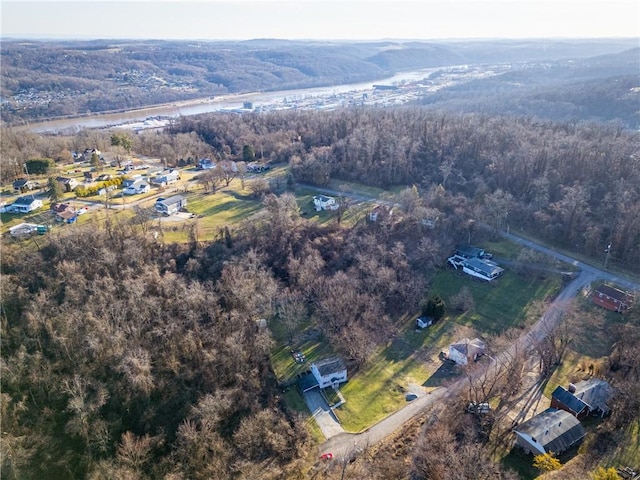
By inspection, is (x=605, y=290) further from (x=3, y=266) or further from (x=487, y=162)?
(x=3, y=266)

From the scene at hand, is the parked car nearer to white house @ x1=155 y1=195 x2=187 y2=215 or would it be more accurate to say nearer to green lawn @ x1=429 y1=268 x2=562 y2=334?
white house @ x1=155 y1=195 x2=187 y2=215

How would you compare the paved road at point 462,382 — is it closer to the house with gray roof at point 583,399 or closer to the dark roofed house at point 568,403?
the dark roofed house at point 568,403

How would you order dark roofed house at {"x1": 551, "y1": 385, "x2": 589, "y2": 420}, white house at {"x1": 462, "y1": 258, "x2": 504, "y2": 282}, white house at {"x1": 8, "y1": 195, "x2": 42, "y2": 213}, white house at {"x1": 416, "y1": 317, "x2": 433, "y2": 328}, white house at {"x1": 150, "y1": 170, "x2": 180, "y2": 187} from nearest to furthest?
dark roofed house at {"x1": 551, "y1": 385, "x2": 589, "y2": 420}
white house at {"x1": 416, "y1": 317, "x2": 433, "y2": 328}
white house at {"x1": 462, "y1": 258, "x2": 504, "y2": 282}
white house at {"x1": 8, "y1": 195, "x2": 42, "y2": 213}
white house at {"x1": 150, "y1": 170, "x2": 180, "y2": 187}

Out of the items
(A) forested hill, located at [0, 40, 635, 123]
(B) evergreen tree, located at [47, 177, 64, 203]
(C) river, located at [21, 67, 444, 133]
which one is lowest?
(C) river, located at [21, 67, 444, 133]

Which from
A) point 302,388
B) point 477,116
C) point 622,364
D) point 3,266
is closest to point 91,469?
point 302,388

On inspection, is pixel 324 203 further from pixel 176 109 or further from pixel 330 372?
pixel 176 109

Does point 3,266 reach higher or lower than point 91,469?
higher

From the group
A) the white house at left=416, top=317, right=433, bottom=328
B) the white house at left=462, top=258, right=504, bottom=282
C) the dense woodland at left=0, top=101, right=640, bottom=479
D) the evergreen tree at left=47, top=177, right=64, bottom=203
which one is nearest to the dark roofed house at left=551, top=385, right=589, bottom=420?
the dense woodland at left=0, top=101, right=640, bottom=479
